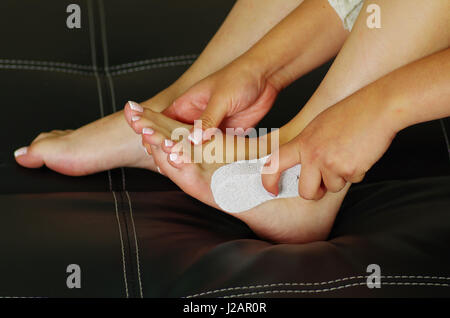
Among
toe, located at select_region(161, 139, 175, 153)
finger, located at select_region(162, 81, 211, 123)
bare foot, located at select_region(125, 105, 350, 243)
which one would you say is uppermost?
finger, located at select_region(162, 81, 211, 123)

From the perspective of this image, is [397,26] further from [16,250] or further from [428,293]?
[16,250]

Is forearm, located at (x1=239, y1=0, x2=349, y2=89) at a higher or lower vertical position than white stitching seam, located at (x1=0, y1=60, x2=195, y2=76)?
lower

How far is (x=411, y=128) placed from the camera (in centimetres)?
95

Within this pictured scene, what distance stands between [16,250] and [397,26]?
457mm

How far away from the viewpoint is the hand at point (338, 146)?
2.28 feet

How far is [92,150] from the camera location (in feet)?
3.02

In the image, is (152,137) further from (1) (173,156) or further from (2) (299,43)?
(2) (299,43)

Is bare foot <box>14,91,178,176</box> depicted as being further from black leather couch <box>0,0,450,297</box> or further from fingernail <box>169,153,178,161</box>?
fingernail <box>169,153,178,161</box>

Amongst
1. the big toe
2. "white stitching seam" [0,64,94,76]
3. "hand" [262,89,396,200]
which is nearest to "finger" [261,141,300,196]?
"hand" [262,89,396,200]

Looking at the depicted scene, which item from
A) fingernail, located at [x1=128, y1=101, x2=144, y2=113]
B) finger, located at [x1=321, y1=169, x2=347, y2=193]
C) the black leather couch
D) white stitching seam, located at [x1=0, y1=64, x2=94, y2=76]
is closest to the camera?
the black leather couch

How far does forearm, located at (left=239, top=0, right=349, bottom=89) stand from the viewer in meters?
0.87

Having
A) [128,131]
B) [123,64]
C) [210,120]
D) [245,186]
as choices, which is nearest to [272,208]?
[245,186]

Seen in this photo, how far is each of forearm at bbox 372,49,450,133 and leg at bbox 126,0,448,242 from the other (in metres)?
0.03

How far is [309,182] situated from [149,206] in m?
0.19
